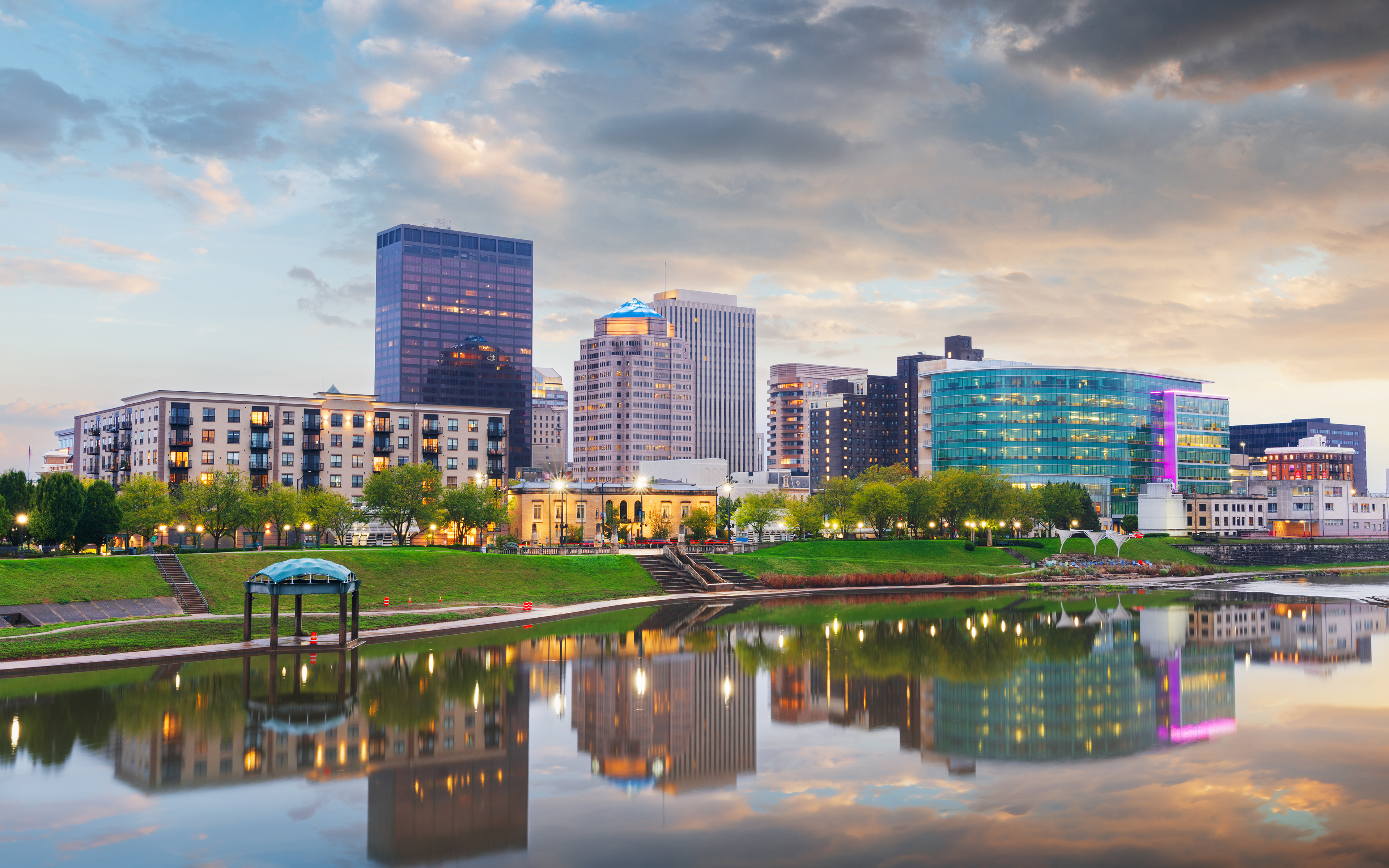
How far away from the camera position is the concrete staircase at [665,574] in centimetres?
9175

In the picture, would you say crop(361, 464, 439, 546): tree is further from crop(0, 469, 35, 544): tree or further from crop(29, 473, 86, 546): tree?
crop(0, 469, 35, 544): tree

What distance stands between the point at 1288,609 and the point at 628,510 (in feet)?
308

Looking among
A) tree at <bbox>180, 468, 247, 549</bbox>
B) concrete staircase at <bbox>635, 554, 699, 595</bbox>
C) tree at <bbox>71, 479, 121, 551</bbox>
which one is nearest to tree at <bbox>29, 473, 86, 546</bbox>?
tree at <bbox>71, 479, 121, 551</bbox>

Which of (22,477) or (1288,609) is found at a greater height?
(22,477)

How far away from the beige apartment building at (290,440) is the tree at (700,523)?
29180 mm

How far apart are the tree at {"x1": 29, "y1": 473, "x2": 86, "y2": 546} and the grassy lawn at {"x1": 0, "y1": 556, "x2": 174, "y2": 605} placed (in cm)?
1381

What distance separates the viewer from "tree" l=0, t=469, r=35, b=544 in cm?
8156

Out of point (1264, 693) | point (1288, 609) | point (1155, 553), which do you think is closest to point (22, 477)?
point (1264, 693)

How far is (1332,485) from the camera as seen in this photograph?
198m

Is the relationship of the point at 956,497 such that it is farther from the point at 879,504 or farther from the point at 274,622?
the point at 274,622

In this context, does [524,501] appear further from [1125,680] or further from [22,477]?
[1125,680]

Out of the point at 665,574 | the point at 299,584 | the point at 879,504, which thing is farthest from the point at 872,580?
the point at 299,584

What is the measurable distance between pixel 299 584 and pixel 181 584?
2088 centimetres

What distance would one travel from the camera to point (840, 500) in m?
145
